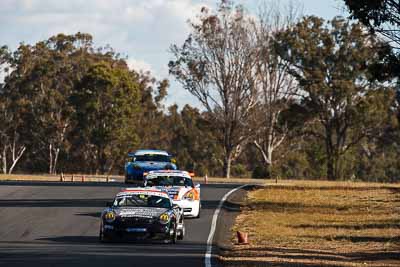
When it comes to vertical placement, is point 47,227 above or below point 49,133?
below

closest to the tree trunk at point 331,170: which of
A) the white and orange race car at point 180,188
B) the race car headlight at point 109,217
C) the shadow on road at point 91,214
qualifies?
the white and orange race car at point 180,188

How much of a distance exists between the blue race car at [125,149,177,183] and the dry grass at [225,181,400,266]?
378 cm

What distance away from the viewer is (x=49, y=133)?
82875mm

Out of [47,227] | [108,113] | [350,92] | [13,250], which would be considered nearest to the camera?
[13,250]

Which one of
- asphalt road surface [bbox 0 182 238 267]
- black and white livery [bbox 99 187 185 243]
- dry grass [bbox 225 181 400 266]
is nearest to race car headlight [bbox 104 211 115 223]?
black and white livery [bbox 99 187 185 243]

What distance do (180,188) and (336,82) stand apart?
158ft

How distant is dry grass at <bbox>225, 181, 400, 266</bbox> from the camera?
2070 cm

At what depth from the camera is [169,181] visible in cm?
3027

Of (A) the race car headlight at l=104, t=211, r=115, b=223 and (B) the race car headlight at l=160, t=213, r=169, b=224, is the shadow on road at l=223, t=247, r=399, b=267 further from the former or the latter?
(A) the race car headlight at l=104, t=211, r=115, b=223

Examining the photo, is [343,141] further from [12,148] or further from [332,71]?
[12,148]

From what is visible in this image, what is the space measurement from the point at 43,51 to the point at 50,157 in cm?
1133

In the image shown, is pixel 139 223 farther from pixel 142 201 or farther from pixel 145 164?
pixel 145 164

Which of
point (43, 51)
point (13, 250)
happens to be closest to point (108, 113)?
point (43, 51)

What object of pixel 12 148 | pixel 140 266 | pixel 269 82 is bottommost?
pixel 140 266
